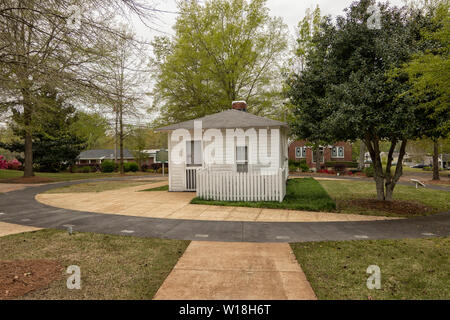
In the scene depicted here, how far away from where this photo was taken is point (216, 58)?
22625mm

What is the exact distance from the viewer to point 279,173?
400 inches

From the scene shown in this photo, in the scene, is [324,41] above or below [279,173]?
above

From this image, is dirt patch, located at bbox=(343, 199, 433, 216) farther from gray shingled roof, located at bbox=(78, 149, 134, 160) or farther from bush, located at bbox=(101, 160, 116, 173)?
gray shingled roof, located at bbox=(78, 149, 134, 160)

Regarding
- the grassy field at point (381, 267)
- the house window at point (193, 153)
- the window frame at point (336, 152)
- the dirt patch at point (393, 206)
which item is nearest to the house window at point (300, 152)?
the window frame at point (336, 152)

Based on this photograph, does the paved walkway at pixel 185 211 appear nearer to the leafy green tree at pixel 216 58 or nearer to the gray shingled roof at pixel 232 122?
the gray shingled roof at pixel 232 122

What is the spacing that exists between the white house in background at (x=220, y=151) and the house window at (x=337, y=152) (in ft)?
106

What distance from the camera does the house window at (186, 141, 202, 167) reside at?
13.3m

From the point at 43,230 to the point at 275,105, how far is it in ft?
71.9

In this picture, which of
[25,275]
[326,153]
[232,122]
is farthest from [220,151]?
[326,153]
